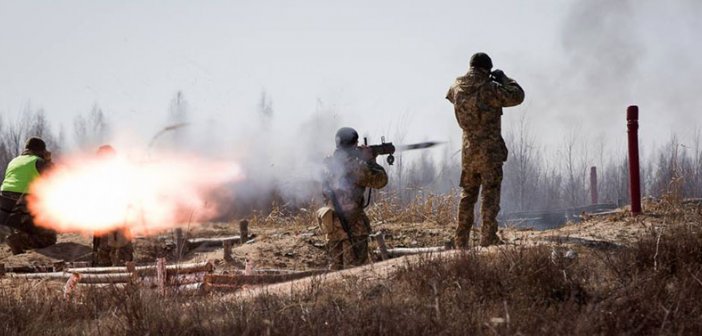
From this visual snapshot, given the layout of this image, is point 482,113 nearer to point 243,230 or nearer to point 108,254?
point 108,254

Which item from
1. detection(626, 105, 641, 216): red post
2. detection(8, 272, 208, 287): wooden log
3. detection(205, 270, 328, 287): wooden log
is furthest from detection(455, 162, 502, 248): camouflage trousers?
detection(8, 272, 208, 287): wooden log

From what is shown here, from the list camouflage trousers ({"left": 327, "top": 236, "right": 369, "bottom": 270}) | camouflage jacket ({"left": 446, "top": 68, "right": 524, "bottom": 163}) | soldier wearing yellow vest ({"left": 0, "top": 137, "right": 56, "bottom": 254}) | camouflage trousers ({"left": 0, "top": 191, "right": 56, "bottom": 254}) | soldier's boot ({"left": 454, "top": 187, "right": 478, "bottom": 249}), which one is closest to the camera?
camouflage jacket ({"left": 446, "top": 68, "right": 524, "bottom": 163})

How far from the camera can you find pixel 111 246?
38.8 feet

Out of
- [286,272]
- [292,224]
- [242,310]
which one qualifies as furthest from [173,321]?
[292,224]

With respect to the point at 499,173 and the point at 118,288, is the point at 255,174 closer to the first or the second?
the point at 499,173

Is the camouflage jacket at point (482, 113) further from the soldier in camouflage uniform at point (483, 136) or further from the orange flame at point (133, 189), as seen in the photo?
the orange flame at point (133, 189)

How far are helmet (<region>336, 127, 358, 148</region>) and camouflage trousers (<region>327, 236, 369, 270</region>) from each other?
1.05 m

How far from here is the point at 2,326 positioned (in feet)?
22.1

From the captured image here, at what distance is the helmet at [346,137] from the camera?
9.26 metres

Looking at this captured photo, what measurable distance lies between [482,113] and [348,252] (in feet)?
7.00

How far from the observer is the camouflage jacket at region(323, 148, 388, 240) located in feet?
30.2

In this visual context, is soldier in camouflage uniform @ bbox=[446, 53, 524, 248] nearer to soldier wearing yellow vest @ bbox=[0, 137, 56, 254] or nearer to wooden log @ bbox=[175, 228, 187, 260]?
wooden log @ bbox=[175, 228, 187, 260]

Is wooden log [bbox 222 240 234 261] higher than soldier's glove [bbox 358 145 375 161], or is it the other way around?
soldier's glove [bbox 358 145 375 161]

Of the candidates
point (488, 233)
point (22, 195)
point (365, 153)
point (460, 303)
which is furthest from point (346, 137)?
point (22, 195)
